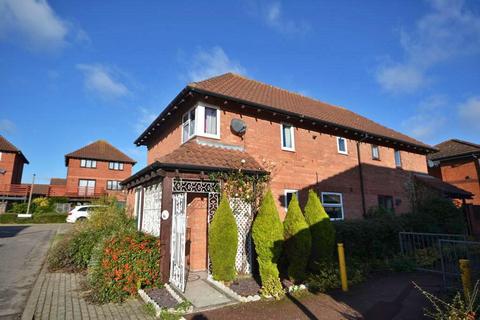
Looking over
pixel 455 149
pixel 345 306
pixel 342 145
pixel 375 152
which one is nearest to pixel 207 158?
pixel 345 306

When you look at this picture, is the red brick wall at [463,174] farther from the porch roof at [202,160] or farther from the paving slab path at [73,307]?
the paving slab path at [73,307]

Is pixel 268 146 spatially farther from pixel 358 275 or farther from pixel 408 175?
pixel 408 175

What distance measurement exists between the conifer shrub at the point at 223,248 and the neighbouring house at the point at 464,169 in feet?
64.0

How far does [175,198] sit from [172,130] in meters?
5.51

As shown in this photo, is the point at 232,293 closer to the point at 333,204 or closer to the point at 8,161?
the point at 333,204

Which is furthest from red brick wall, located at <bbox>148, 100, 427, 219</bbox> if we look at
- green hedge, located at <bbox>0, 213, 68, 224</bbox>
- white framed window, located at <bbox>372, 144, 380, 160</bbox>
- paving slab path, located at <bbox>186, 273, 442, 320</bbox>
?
green hedge, located at <bbox>0, 213, 68, 224</bbox>

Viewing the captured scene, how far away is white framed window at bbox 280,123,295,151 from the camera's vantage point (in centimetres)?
1135

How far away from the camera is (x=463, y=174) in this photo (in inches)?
851

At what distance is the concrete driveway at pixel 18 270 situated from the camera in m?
6.05

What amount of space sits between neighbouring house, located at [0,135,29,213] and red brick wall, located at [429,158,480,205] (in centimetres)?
4690

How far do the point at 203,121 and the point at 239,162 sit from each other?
79.0 inches

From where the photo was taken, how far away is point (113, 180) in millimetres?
38969

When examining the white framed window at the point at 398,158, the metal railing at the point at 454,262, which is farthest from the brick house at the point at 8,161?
the metal railing at the point at 454,262

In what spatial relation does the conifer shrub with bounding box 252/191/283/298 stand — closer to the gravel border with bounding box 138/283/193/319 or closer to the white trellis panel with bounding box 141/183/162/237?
the gravel border with bounding box 138/283/193/319
